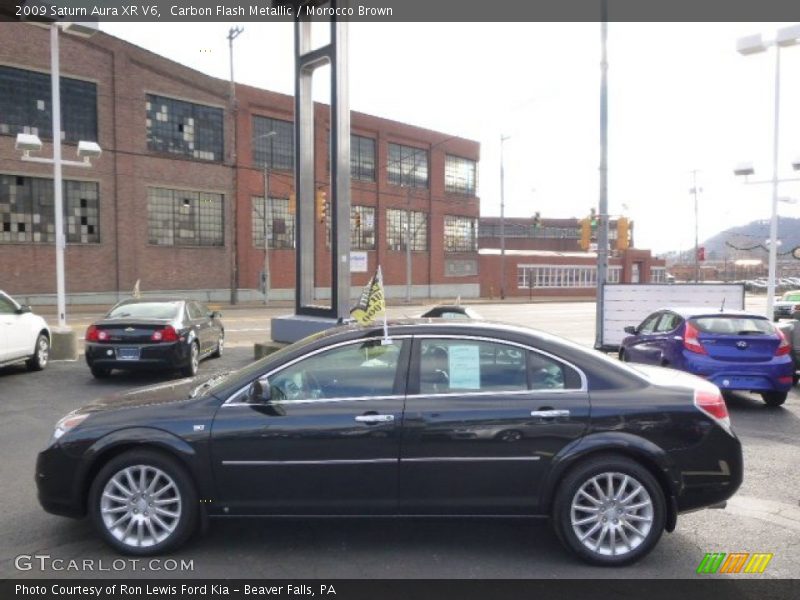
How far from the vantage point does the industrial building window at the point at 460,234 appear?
55688 mm

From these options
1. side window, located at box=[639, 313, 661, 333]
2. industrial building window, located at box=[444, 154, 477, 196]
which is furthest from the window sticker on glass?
industrial building window, located at box=[444, 154, 477, 196]

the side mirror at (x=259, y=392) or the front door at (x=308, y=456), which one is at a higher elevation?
the side mirror at (x=259, y=392)

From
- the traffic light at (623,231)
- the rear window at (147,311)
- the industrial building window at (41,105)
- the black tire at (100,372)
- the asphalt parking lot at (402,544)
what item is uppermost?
the industrial building window at (41,105)

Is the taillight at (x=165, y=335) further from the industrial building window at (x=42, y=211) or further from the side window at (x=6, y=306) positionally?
the industrial building window at (x=42, y=211)

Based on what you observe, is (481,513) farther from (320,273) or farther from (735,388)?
(320,273)

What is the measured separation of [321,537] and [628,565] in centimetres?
202

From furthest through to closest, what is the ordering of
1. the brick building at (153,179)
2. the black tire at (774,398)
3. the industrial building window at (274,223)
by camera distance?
the industrial building window at (274,223), the brick building at (153,179), the black tire at (774,398)

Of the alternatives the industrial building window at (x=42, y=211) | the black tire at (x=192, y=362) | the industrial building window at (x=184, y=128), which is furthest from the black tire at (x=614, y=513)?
the industrial building window at (x=184, y=128)

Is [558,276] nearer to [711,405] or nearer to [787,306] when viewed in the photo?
[787,306]

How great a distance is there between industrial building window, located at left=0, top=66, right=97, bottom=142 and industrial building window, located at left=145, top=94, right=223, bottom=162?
3159mm

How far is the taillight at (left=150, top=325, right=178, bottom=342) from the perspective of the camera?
10.6 meters

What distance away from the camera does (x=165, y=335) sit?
1066 centimetres

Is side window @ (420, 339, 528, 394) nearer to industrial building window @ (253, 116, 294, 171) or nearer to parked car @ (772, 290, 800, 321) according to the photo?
parked car @ (772, 290, 800, 321)

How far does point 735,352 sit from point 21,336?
1135cm
